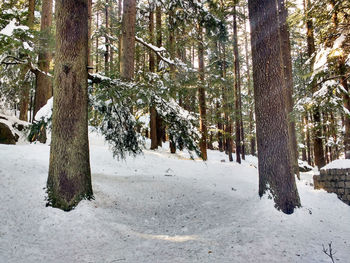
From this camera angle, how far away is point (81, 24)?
5.15 m

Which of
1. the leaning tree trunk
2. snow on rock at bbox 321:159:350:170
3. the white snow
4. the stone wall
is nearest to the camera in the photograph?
the leaning tree trunk

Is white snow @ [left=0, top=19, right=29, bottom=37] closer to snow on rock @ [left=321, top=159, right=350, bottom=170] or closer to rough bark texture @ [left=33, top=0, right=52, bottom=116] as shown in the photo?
rough bark texture @ [left=33, top=0, right=52, bottom=116]

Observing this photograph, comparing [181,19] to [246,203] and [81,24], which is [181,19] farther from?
[246,203]

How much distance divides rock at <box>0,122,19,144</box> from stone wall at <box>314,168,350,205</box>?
1205 centimetres

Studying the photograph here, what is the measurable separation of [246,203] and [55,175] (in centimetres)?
415

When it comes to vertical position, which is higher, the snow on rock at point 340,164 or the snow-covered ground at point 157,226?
the snow on rock at point 340,164

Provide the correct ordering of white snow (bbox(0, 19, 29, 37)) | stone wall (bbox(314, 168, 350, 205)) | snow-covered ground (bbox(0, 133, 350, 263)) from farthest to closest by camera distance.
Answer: white snow (bbox(0, 19, 29, 37)) → stone wall (bbox(314, 168, 350, 205)) → snow-covered ground (bbox(0, 133, 350, 263))

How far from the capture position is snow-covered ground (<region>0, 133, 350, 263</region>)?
3359 millimetres

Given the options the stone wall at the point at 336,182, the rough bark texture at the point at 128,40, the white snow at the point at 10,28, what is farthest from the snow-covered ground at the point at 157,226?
the rough bark texture at the point at 128,40

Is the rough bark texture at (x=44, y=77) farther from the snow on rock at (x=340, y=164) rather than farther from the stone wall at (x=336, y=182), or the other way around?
the snow on rock at (x=340, y=164)

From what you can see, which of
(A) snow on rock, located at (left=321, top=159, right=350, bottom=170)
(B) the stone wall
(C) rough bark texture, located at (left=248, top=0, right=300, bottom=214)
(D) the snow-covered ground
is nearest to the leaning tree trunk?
(D) the snow-covered ground

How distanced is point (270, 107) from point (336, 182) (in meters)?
3.57

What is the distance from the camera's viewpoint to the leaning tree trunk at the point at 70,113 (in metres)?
4.73

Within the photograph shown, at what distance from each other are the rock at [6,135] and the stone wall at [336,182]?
12047mm
